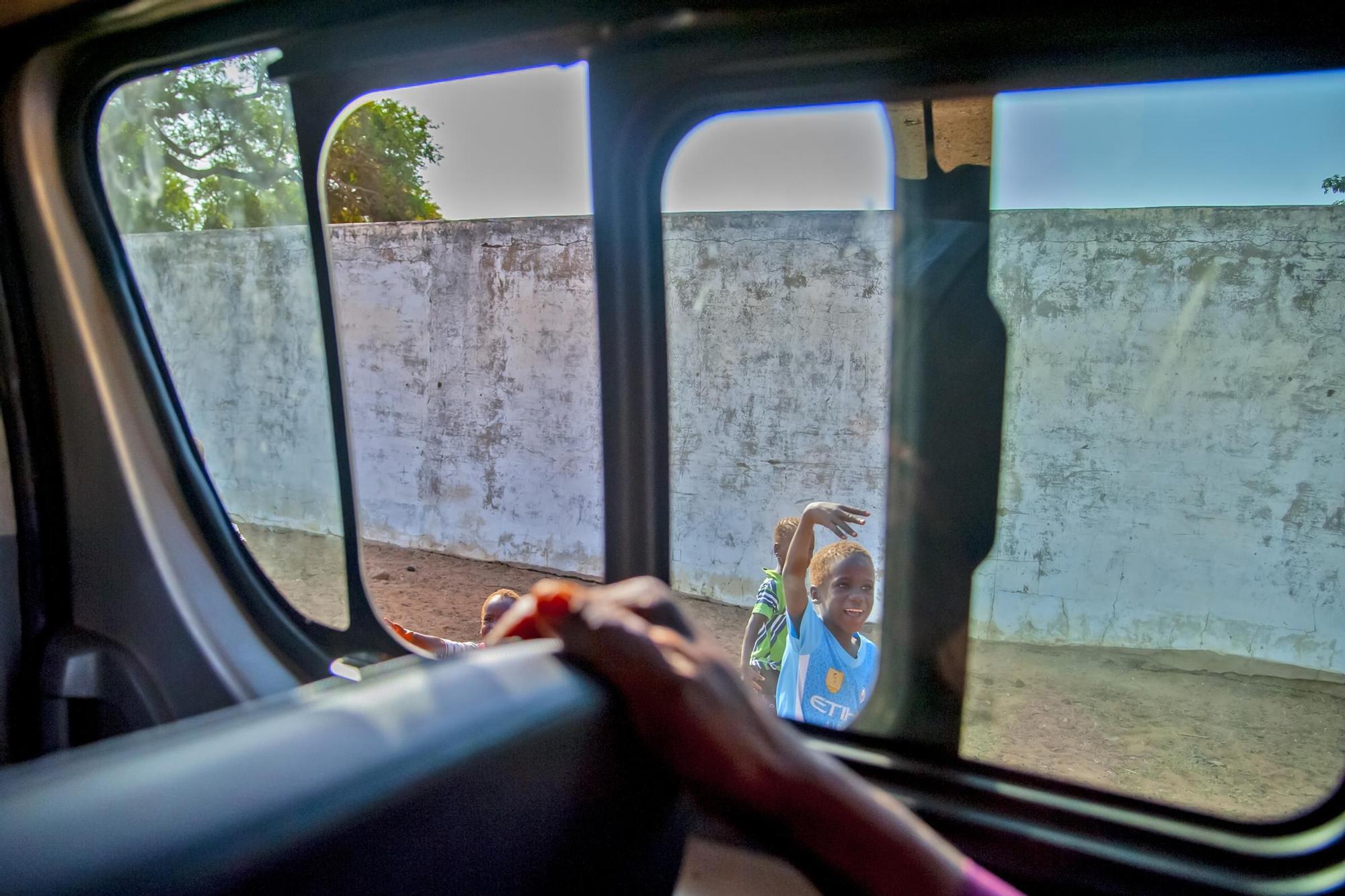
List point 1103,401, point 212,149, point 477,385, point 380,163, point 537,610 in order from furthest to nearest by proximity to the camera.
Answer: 1. point 477,385
2. point 380,163
3. point 212,149
4. point 1103,401
5. point 537,610

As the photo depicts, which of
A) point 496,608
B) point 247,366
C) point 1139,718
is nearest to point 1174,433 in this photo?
point 1139,718

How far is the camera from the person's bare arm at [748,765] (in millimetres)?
691

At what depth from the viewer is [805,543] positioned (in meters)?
2.07

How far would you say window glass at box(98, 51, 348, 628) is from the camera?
1.91 meters

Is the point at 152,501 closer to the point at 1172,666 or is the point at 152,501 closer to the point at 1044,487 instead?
the point at 1044,487

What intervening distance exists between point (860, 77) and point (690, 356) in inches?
102

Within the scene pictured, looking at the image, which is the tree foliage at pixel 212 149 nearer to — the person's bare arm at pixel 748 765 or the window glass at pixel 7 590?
the window glass at pixel 7 590

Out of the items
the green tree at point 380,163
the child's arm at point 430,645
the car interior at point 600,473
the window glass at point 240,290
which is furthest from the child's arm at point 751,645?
the green tree at point 380,163

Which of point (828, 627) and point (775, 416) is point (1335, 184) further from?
point (775, 416)

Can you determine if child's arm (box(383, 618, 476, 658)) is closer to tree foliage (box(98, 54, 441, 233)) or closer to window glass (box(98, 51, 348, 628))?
window glass (box(98, 51, 348, 628))

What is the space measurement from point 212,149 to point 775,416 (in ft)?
9.35

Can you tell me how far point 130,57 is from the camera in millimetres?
1830

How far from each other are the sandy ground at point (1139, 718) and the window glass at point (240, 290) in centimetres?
2

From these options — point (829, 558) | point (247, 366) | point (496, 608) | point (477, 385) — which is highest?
point (247, 366)
